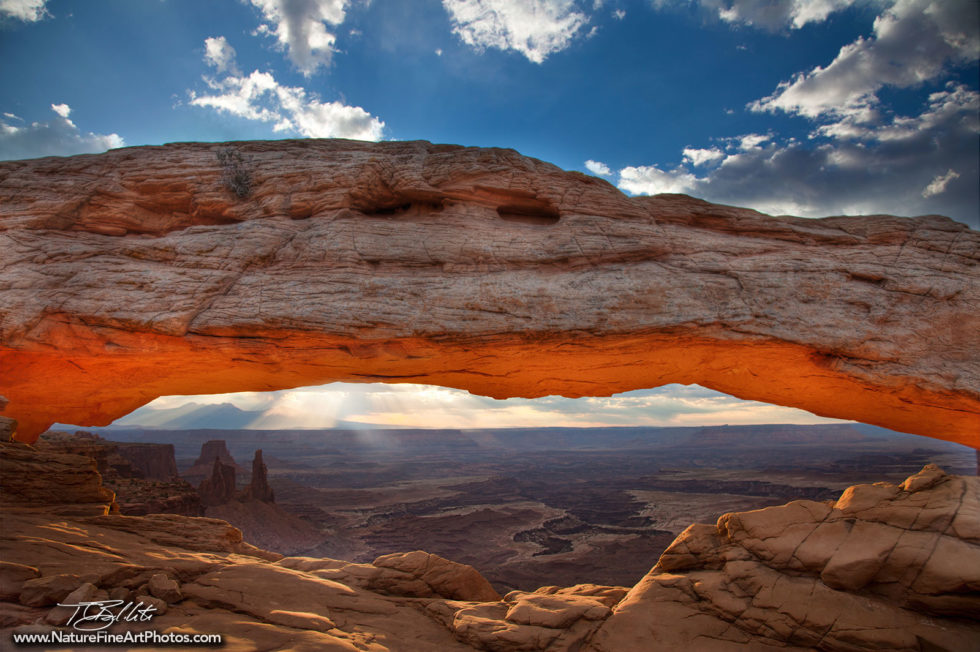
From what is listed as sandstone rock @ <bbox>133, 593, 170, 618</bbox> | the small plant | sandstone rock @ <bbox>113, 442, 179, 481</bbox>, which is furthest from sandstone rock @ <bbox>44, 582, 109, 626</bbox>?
sandstone rock @ <bbox>113, 442, 179, 481</bbox>

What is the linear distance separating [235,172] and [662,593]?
13.3m

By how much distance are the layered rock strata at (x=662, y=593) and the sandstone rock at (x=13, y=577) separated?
0.7 inches

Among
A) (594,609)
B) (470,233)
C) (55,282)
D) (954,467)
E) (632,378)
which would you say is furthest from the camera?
(954,467)

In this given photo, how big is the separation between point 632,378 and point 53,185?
15.3m

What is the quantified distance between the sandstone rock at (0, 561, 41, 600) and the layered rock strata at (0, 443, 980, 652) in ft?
0.05

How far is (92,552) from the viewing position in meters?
7.30

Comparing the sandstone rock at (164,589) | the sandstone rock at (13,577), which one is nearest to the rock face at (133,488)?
the sandstone rock at (13,577)

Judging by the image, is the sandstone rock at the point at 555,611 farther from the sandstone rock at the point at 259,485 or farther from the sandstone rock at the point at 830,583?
the sandstone rock at the point at 259,485

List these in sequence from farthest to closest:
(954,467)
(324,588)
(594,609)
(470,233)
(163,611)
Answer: (954,467)
(470,233)
(324,588)
(594,609)
(163,611)

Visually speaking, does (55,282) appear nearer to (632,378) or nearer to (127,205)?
(127,205)

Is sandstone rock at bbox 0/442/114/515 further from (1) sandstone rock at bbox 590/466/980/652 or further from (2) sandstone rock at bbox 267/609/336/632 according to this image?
(1) sandstone rock at bbox 590/466/980/652

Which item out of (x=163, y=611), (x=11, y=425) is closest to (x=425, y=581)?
(x=163, y=611)

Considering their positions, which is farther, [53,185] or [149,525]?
[53,185]

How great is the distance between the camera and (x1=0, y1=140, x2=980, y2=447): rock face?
31.5 feet
